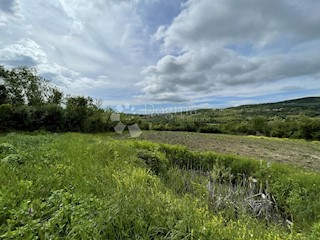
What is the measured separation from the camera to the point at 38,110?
25.7 m

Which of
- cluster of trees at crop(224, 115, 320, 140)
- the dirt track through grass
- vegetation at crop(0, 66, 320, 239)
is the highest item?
vegetation at crop(0, 66, 320, 239)

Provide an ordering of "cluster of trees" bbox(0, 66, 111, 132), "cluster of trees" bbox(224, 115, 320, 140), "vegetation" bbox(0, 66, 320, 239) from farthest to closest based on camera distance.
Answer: "cluster of trees" bbox(224, 115, 320, 140), "cluster of trees" bbox(0, 66, 111, 132), "vegetation" bbox(0, 66, 320, 239)

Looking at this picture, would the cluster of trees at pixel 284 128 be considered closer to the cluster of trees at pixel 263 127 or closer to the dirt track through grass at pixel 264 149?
the cluster of trees at pixel 263 127

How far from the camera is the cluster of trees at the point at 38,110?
23.6 m

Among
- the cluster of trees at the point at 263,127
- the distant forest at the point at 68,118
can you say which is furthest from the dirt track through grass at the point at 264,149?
the cluster of trees at the point at 263,127

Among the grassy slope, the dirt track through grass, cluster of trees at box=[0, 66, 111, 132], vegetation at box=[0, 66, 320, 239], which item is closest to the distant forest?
cluster of trees at box=[0, 66, 111, 132]

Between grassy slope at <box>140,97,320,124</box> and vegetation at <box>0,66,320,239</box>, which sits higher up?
vegetation at <box>0,66,320,239</box>

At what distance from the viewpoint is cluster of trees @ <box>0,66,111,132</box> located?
23562mm

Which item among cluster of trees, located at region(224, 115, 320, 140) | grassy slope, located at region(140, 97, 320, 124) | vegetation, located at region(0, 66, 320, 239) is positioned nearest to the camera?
vegetation, located at region(0, 66, 320, 239)

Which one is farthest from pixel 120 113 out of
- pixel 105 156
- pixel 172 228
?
pixel 172 228

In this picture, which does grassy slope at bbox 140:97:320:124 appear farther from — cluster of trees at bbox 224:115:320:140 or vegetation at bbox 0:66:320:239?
vegetation at bbox 0:66:320:239

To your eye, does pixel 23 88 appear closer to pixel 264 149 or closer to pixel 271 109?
pixel 264 149

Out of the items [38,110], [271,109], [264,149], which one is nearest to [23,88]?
[38,110]

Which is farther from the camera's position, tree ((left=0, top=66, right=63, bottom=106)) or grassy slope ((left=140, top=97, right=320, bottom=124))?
grassy slope ((left=140, top=97, right=320, bottom=124))
